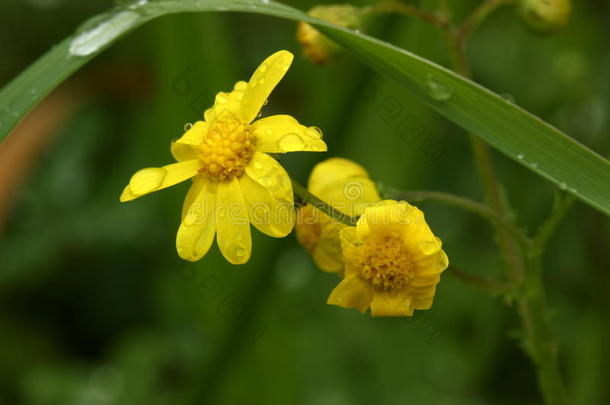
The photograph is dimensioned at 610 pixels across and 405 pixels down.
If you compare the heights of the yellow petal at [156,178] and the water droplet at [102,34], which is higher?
the water droplet at [102,34]

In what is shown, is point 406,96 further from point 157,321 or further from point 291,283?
point 157,321

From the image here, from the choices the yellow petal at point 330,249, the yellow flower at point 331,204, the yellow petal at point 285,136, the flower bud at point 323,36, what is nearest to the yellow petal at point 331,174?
the yellow flower at point 331,204

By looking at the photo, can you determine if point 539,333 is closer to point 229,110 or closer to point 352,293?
point 352,293

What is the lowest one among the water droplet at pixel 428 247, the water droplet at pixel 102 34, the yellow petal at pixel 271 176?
the water droplet at pixel 428 247

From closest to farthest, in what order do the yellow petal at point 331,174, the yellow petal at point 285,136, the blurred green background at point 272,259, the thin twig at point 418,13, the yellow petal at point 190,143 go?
1. the yellow petal at point 285,136
2. the yellow petal at point 190,143
3. the yellow petal at point 331,174
4. the thin twig at point 418,13
5. the blurred green background at point 272,259

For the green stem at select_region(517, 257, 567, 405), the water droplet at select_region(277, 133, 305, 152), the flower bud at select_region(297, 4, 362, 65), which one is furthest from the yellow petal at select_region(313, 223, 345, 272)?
the flower bud at select_region(297, 4, 362, 65)

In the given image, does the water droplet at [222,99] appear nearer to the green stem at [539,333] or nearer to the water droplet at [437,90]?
the water droplet at [437,90]

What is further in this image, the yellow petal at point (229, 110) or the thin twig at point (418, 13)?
the thin twig at point (418, 13)

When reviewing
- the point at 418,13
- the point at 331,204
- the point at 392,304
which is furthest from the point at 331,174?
the point at 418,13

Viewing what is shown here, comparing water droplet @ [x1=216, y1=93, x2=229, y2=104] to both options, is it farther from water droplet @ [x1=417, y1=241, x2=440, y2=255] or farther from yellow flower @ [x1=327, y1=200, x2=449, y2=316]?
water droplet @ [x1=417, y1=241, x2=440, y2=255]
